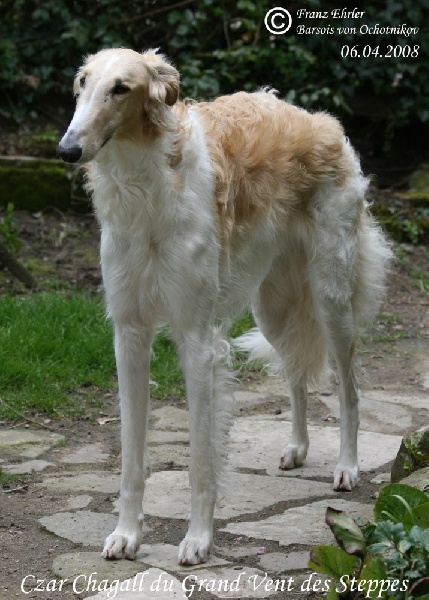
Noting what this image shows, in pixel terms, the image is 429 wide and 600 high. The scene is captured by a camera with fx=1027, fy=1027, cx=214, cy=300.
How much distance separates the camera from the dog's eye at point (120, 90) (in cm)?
328

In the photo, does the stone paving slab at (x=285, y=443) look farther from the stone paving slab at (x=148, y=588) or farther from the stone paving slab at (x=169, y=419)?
the stone paving slab at (x=148, y=588)

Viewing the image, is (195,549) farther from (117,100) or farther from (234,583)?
(117,100)

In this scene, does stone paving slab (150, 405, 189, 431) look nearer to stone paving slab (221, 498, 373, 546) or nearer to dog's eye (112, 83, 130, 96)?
stone paving slab (221, 498, 373, 546)

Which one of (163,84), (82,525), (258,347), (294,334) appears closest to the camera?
(163,84)

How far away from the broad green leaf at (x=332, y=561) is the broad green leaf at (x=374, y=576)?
12 cm

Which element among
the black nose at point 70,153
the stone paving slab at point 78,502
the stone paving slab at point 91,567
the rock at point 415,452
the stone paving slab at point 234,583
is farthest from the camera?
the stone paving slab at point 78,502

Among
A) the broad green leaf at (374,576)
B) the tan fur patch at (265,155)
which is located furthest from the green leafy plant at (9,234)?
the broad green leaf at (374,576)

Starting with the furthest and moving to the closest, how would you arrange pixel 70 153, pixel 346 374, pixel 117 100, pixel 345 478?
pixel 346 374, pixel 345 478, pixel 117 100, pixel 70 153

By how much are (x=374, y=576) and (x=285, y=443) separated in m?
2.12

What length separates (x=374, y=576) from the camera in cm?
273

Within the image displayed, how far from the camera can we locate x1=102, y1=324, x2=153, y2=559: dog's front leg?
3639 millimetres

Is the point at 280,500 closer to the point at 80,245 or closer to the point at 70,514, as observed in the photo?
the point at 70,514

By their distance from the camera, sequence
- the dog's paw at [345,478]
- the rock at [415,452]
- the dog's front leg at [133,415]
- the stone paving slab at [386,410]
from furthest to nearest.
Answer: the stone paving slab at [386,410] < the dog's paw at [345,478] < the rock at [415,452] < the dog's front leg at [133,415]

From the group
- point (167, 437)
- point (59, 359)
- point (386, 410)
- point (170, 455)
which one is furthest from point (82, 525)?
point (386, 410)
